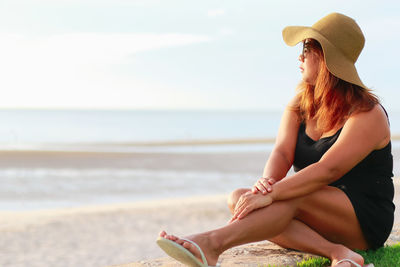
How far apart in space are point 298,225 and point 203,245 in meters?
0.68

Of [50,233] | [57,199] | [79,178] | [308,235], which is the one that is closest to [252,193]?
[308,235]

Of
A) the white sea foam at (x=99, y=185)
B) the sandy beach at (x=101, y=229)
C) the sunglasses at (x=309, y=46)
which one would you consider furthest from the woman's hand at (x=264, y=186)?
the white sea foam at (x=99, y=185)

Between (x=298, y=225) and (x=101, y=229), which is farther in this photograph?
(x=101, y=229)

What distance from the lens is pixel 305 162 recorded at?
10.2ft

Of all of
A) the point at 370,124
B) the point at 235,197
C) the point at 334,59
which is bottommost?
the point at 235,197

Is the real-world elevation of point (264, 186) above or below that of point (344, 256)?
above

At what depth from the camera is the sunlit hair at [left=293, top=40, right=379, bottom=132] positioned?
2.87m

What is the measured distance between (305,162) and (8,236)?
4676mm

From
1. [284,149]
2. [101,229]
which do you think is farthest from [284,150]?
[101,229]

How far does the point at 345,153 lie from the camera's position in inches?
107

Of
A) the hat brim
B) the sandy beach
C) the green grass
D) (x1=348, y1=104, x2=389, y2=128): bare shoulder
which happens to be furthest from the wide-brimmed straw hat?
the sandy beach

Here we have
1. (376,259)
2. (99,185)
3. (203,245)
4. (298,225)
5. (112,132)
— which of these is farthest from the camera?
(112,132)

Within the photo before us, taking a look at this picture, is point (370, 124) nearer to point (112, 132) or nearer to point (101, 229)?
point (101, 229)

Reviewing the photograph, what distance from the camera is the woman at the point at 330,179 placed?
8.71ft
